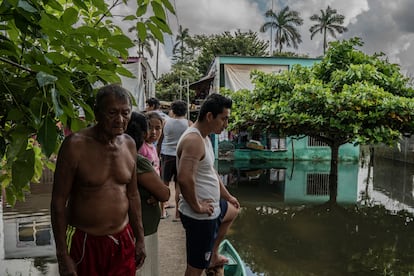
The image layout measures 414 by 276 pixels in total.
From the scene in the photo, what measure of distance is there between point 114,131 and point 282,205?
824 centimetres

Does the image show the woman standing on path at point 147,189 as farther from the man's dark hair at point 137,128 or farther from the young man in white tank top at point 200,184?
the young man in white tank top at point 200,184

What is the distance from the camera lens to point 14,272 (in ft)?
15.6

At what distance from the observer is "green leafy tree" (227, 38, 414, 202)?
345 inches

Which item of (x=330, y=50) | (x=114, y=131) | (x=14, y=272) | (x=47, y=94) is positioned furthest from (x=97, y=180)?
(x=330, y=50)

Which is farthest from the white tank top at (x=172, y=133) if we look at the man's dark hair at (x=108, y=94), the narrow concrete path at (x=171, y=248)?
the man's dark hair at (x=108, y=94)

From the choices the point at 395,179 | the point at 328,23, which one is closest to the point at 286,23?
the point at 328,23

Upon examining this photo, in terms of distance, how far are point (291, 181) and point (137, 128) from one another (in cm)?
1057

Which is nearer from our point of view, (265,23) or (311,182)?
(311,182)

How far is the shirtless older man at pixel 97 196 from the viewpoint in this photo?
6.15 feet

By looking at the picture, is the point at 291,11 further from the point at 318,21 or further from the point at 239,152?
the point at 239,152

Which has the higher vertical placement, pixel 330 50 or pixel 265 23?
pixel 265 23

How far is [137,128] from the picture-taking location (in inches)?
105

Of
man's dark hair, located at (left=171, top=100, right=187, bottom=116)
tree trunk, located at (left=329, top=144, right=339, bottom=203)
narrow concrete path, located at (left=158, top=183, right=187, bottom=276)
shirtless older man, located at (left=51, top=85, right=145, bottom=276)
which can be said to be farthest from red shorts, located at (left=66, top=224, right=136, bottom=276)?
tree trunk, located at (left=329, top=144, right=339, bottom=203)

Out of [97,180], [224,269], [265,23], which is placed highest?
[265,23]
